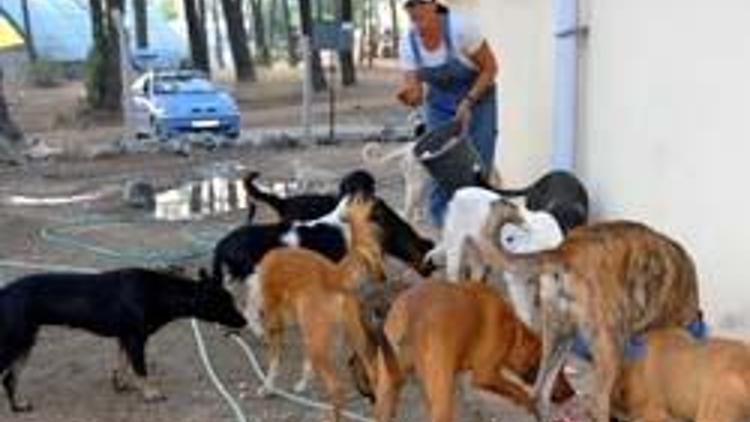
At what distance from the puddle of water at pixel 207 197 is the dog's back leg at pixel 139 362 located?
6393 millimetres

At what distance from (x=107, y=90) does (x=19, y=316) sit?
26.8 meters

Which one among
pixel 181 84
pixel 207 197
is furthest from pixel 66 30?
pixel 207 197

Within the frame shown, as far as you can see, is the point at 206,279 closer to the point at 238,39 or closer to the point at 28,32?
the point at 238,39

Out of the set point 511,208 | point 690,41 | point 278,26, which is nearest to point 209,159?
point 690,41

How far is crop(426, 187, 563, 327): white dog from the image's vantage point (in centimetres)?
739

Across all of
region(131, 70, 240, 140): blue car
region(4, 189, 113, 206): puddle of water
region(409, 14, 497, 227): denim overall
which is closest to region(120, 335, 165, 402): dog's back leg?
region(409, 14, 497, 227): denim overall

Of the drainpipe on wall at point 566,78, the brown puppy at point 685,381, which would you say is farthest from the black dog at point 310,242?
the brown puppy at point 685,381

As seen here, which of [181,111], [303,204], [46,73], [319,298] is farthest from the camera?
[46,73]

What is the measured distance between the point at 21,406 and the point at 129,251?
178 inches

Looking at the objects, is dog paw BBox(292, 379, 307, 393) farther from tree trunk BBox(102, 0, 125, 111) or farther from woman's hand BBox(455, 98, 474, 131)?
tree trunk BBox(102, 0, 125, 111)

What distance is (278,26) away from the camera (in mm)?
73062

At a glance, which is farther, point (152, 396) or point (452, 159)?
point (452, 159)

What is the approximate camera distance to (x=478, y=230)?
281 inches

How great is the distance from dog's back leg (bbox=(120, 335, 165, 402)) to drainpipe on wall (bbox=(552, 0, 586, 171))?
3.68 m
